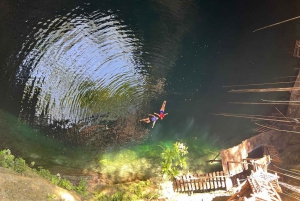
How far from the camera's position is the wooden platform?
417 inches

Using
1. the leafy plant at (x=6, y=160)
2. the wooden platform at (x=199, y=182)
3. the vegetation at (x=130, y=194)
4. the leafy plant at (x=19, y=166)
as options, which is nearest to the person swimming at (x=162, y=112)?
the wooden platform at (x=199, y=182)

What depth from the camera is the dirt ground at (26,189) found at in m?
7.07

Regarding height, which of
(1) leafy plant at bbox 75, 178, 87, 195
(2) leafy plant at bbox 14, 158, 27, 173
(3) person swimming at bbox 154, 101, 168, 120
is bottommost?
(1) leafy plant at bbox 75, 178, 87, 195

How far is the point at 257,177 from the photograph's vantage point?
8734mm

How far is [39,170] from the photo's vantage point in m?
9.83

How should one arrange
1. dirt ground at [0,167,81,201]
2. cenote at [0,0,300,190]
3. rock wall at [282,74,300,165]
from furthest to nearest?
1. rock wall at [282,74,300,165]
2. cenote at [0,0,300,190]
3. dirt ground at [0,167,81,201]

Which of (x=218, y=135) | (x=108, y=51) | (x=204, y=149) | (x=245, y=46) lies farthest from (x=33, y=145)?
(x=245, y=46)

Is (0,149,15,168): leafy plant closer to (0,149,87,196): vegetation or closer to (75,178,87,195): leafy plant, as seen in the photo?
(0,149,87,196): vegetation

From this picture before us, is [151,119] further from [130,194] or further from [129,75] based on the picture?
[130,194]

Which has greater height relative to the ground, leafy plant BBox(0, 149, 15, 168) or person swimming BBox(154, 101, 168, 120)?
person swimming BBox(154, 101, 168, 120)

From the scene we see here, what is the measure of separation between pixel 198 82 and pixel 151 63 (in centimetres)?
271

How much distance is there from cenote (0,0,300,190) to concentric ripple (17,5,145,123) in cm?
5

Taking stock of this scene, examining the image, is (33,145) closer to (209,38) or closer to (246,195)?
(246,195)

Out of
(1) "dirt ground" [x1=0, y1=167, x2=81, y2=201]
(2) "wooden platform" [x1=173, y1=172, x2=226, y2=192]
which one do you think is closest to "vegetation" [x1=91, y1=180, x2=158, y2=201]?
(2) "wooden platform" [x1=173, y1=172, x2=226, y2=192]
